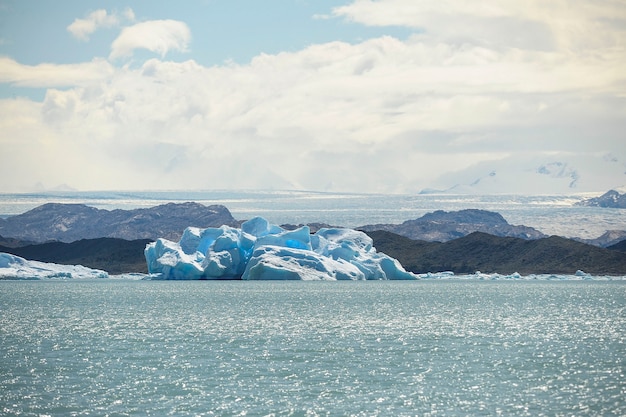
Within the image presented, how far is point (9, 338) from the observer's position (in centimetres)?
3594

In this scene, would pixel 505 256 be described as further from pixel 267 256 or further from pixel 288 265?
pixel 267 256

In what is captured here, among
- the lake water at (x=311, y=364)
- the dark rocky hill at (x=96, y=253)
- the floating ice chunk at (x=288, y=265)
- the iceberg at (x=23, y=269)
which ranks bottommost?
the dark rocky hill at (x=96, y=253)

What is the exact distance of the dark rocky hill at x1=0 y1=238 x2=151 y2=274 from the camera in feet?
568

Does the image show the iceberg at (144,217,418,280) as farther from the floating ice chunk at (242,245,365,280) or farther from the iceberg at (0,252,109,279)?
the iceberg at (0,252,109,279)

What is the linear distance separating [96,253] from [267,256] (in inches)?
3848

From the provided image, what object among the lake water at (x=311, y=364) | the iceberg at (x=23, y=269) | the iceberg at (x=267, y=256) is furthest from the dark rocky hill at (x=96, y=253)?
the lake water at (x=311, y=364)

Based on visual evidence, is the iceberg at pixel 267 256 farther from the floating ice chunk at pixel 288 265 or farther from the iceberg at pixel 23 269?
the iceberg at pixel 23 269

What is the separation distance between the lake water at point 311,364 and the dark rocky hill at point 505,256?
10549 cm

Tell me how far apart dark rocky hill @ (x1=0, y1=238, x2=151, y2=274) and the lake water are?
12363cm

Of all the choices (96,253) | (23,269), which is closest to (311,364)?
(23,269)

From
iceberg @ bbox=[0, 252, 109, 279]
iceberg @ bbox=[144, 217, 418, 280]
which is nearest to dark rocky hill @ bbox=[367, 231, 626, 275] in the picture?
iceberg @ bbox=[144, 217, 418, 280]

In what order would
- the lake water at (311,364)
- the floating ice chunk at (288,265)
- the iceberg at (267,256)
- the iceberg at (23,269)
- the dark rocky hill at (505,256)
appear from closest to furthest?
the lake water at (311,364), the floating ice chunk at (288,265), the iceberg at (267,256), the iceberg at (23,269), the dark rocky hill at (505,256)

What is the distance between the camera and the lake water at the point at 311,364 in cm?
2161

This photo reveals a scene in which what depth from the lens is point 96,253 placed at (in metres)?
184
